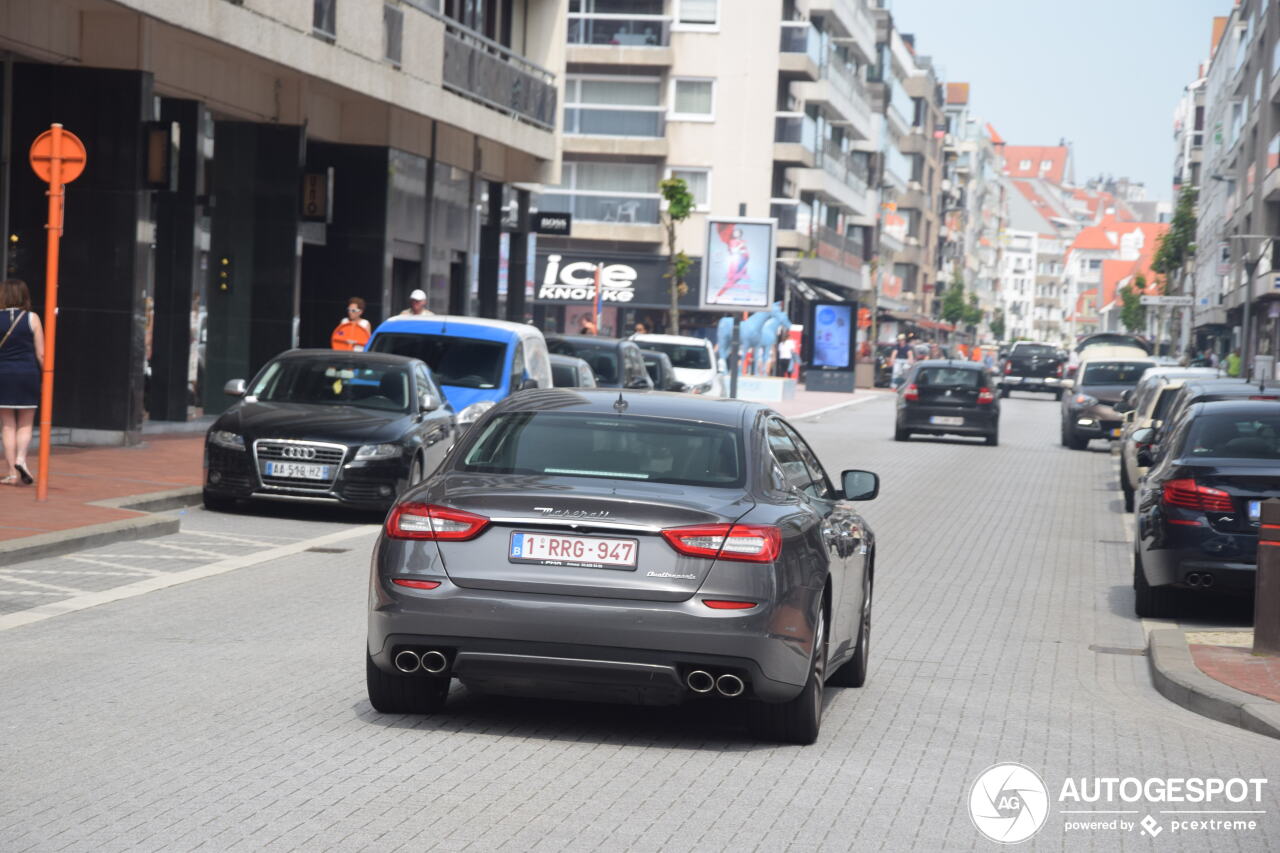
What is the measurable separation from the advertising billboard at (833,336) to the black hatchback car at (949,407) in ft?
88.3

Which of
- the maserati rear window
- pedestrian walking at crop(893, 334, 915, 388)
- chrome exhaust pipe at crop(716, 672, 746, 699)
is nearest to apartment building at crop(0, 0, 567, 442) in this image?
the maserati rear window

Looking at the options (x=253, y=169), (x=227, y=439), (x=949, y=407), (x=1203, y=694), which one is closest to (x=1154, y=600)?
(x=1203, y=694)

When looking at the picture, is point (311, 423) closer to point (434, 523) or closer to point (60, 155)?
point (60, 155)

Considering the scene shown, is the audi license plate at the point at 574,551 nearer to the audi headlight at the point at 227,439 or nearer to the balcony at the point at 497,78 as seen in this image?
the audi headlight at the point at 227,439

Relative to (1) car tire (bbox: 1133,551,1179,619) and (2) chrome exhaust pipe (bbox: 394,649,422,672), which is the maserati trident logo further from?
(1) car tire (bbox: 1133,551,1179,619)

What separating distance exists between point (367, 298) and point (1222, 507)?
65.0 feet

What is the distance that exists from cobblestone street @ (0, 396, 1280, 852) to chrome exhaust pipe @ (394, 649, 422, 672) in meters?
0.28

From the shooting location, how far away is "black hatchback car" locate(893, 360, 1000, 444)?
3666 centimetres

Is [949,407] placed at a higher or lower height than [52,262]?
lower

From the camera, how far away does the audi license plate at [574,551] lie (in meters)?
7.03

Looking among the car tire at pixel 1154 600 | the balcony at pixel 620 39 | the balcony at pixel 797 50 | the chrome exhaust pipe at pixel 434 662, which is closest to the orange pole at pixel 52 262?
the car tire at pixel 1154 600

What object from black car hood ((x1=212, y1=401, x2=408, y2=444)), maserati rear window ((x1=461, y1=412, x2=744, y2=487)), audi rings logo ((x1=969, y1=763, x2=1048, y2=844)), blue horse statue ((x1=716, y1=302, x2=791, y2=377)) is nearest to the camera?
audi rings logo ((x1=969, y1=763, x2=1048, y2=844))

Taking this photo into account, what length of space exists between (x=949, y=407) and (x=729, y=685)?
30.2m

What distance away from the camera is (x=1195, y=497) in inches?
476
